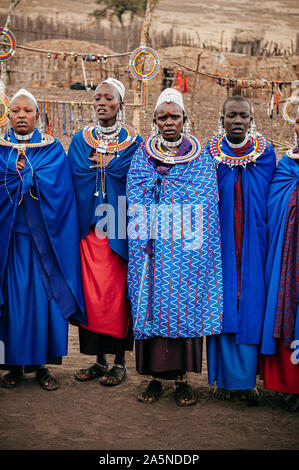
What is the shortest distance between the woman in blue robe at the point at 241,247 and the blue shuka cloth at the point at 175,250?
11 centimetres

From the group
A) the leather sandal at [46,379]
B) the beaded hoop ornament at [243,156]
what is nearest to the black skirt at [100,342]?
the leather sandal at [46,379]

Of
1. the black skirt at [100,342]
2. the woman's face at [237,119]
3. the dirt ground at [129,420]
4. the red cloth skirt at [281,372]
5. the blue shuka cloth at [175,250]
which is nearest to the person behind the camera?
the dirt ground at [129,420]

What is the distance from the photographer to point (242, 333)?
3.79 m

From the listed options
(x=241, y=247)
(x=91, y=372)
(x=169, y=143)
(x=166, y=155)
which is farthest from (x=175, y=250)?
(x=91, y=372)

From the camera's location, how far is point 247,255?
380 cm

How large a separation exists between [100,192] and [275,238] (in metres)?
1.40

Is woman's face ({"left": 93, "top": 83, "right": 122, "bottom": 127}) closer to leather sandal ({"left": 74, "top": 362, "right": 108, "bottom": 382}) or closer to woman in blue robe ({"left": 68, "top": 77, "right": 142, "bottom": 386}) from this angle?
woman in blue robe ({"left": 68, "top": 77, "right": 142, "bottom": 386})

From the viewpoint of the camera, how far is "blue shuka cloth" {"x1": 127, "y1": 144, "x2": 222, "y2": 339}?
3.66m

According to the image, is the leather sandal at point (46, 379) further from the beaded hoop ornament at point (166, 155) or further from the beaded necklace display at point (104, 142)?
the beaded hoop ornament at point (166, 155)

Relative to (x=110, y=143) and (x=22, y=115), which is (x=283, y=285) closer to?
(x=110, y=143)

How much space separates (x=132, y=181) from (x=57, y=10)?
1771cm

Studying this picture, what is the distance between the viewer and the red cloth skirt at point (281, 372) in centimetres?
377
